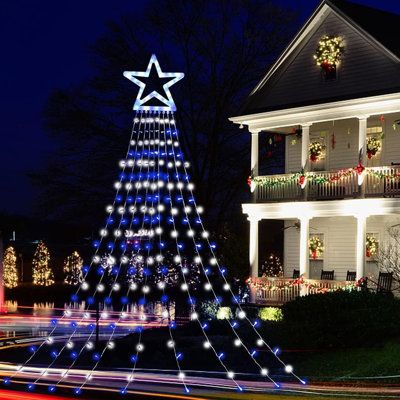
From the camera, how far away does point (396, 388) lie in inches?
630

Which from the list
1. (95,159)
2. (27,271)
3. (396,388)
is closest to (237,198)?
(95,159)

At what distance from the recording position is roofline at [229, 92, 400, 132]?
2609 cm

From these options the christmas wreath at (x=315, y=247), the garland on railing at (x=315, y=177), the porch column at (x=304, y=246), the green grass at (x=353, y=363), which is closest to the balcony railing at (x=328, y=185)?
the garland on railing at (x=315, y=177)

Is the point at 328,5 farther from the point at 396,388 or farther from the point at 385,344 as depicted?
the point at 396,388

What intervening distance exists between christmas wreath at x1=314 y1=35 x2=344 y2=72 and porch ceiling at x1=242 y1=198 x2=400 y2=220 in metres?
4.44

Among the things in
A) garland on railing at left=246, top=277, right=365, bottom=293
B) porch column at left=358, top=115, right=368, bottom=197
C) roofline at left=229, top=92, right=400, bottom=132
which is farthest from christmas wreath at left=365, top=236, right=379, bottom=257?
roofline at left=229, top=92, right=400, bottom=132

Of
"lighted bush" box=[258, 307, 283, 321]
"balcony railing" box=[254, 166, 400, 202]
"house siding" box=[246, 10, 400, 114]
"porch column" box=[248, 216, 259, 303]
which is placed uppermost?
"house siding" box=[246, 10, 400, 114]

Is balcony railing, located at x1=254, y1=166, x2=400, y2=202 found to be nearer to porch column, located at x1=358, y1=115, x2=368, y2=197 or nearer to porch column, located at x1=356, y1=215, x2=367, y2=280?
porch column, located at x1=358, y1=115, x2=368, y2=197

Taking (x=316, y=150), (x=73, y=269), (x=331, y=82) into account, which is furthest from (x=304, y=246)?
(x=73, y=269)

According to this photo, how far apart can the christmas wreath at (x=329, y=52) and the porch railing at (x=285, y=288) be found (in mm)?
6790

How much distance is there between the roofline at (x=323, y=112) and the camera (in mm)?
26094

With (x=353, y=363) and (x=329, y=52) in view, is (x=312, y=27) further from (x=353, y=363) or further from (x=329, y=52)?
(x=353, y=363)

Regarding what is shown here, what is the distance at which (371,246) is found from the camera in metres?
28.9

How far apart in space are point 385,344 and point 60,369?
23.1 ft
